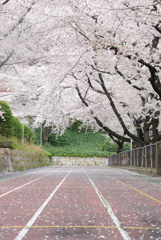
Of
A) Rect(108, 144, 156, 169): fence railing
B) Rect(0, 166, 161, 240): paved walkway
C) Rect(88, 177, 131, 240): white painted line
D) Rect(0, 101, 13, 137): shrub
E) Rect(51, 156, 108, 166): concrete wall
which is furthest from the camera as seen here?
Rect(51, 156, 108, 166): concrete wall

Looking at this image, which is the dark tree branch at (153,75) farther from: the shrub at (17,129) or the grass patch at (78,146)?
the grass patch at (78,146)

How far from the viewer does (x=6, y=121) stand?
20391 millimetres

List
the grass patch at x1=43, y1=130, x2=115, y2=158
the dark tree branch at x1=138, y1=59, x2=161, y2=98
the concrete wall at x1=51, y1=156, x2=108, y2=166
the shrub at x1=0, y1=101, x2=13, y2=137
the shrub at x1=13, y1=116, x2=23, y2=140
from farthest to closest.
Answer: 1. the grass patch at x1=43, y1=130, x2=115, y2=158
2. the concrete wall at x1=51, y1=156, x2=108, y2=166
3. the shrub at x1=13, y1=116, x2=23, y2=140
4. the shrub at x1=0, y1=101, x2=13, y2=137
5. the dark tree branch at x1=138, y1=59, x2=161, y2=98

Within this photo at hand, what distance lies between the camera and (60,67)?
22250mm

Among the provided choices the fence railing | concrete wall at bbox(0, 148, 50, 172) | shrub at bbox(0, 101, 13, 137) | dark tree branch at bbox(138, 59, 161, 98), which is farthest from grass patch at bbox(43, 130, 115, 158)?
dark tree branch at bbox(138, 59, 161, 98)

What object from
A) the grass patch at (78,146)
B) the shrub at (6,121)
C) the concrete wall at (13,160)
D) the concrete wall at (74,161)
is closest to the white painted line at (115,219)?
the concrete wall at (13,160)

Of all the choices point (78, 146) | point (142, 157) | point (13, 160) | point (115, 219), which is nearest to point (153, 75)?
point (142, 157)

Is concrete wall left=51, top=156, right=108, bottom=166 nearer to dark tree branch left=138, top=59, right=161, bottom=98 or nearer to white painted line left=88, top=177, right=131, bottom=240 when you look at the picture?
dark tree branch left=138, top=59, right=161, bottom=98

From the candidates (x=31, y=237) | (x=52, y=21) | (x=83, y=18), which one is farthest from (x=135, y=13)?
(x=31, y=237)

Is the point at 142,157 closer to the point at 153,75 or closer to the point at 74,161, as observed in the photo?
the point at 153,75

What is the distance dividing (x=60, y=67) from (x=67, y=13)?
26.5 feet

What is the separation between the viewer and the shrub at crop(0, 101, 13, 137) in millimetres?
19891

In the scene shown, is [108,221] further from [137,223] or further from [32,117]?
[32,117]

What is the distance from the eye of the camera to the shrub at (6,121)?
65.3 feet
